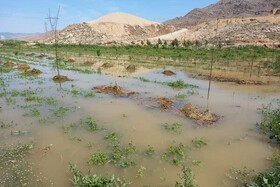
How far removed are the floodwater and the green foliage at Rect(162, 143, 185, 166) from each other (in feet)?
0.47

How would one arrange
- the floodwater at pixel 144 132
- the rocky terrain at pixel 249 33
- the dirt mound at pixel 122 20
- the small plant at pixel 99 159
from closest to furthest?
the floodwater at pixel 144 132
the small plant at pixel 99 159
the rocky terrain at pixel 249 33
the dirt mound at pixel 122 20

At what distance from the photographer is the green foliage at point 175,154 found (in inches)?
329

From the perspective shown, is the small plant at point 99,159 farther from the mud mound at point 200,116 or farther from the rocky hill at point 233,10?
the rocky hill at point 233,10

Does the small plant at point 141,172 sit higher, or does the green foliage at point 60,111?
the green foliage at point 60,111

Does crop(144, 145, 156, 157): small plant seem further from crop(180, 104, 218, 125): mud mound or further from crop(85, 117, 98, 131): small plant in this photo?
crop(180, 104, 218, 125): mud mound

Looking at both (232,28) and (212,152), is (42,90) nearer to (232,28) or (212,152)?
(212,152)

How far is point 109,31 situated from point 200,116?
82.1 m

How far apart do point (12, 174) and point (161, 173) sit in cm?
383

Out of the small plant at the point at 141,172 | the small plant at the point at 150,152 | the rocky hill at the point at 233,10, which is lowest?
the small plant at the point at 141,172

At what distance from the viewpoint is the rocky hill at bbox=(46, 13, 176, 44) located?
8150cm

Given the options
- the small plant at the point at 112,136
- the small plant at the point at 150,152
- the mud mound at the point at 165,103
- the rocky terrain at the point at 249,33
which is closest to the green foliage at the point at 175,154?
the small plant at the point at 150,152

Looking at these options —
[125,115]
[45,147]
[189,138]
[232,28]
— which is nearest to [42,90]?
[125,115]

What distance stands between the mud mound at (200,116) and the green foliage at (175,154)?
3.00 metres

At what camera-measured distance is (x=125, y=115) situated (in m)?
12.9
